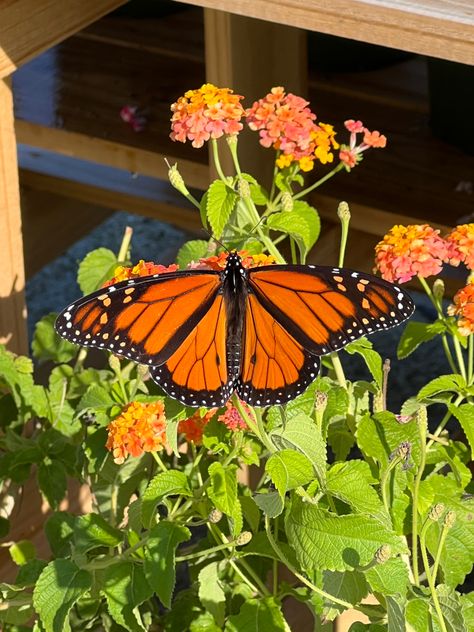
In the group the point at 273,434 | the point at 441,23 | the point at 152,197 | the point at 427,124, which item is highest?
the point at 441,23

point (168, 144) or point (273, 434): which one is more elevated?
point (273, 434)

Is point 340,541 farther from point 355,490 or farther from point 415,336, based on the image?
point 415,336

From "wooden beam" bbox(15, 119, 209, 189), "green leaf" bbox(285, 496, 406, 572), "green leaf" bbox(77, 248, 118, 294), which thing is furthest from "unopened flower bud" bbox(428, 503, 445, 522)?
"wooden beam" bbox(15, 119, 209, 189)

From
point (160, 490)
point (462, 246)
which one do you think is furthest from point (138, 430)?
point (462, 246)

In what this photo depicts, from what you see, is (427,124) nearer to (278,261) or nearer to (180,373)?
(278,261)

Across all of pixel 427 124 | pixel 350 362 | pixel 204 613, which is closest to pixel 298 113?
pixel 204 613

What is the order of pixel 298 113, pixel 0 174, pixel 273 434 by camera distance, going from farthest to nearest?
pixel 0 174
pixel 298 113
pixel 273 434

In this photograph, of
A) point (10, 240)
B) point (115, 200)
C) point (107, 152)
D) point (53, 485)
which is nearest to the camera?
point (53, 485)
